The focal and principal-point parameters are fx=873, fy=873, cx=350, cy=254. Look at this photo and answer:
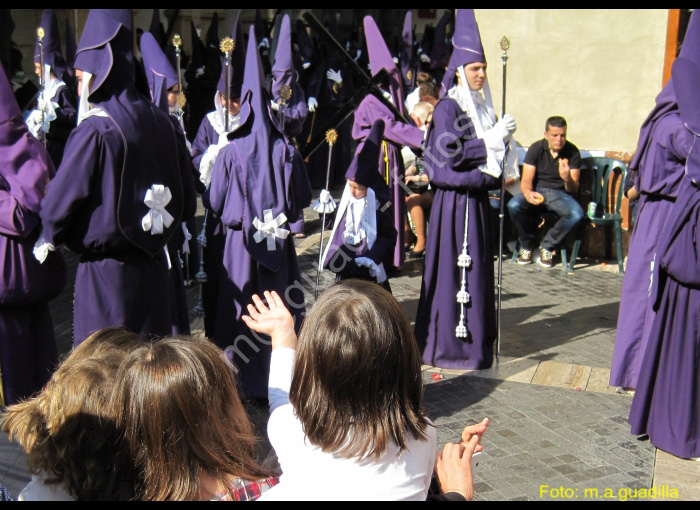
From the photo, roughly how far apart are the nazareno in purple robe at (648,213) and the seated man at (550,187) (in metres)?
3.32

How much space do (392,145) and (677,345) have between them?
4.48 metres

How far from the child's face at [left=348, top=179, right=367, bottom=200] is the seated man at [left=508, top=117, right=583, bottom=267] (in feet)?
12.2

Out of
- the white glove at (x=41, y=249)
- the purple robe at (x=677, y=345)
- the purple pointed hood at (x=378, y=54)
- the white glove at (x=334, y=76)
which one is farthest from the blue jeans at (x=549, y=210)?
the white glove at (x=41, y=249)

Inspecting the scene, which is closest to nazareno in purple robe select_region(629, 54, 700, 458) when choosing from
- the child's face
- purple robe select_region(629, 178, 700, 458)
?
purple robe select_region(629, 178, 700, 458)

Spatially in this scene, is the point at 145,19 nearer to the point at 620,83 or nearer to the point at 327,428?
the point at 620,83

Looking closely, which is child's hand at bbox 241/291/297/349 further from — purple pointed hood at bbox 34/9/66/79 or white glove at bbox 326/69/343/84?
white glove at bbox 326/69/343/84

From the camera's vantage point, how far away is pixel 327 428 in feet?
7.40

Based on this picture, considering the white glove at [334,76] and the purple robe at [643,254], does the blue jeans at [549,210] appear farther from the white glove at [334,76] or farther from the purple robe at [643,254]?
the white glove at [334,76]

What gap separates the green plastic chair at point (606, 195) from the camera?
8.92 m

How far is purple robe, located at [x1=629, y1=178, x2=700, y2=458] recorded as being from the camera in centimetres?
454

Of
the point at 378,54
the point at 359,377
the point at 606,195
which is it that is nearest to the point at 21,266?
the point at 359,377

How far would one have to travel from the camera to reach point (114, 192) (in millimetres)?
4125

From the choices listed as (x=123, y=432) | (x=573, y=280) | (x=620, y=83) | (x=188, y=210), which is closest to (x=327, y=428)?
(x=123, y=432)

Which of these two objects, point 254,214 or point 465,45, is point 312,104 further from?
point 254,214
